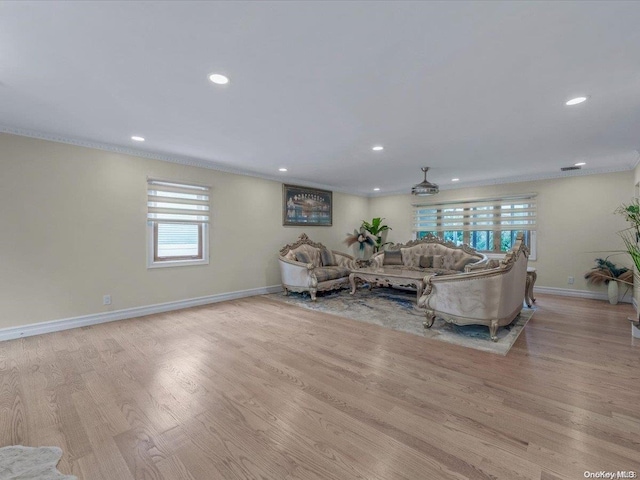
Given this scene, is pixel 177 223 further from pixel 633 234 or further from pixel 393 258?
pixel 633 234

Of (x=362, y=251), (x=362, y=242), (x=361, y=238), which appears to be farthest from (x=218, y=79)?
(x=362, y=251)

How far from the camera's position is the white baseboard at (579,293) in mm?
4855

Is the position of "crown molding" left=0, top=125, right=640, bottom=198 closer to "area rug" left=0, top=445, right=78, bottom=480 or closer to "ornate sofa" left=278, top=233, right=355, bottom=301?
"ornate sofa" left=278, top=233, right=355, bottom=301

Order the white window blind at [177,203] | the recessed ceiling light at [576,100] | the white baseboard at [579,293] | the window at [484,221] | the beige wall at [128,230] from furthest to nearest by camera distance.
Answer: the window at [484,221] → the white baseboard at [579,293] → the white window blind at [177,203] → the beige wall at [128,230] → the recessed ceiling light at [576,100]

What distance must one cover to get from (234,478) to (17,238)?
393 cm

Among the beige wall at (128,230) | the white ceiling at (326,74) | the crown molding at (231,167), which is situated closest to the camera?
the white ceiling at (326,74)

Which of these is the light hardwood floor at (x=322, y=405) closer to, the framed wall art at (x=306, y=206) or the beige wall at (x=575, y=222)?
the beige wall at (x=575, y=222)

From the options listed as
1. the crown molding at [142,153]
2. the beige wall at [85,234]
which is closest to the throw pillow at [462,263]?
the crown molding at [142,153]

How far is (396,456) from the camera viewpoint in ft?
4.94

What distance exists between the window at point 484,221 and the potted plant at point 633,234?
1.29 m

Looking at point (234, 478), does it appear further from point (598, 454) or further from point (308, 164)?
point (308, 164)

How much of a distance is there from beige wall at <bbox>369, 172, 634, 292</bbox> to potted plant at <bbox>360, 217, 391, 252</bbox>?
2.95 metres

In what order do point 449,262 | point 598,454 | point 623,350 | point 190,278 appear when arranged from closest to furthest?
point 598,454
point 623,350
point 190,278
point 449,262

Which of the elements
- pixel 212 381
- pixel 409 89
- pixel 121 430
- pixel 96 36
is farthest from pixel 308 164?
pixel 121 430
